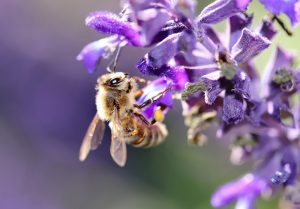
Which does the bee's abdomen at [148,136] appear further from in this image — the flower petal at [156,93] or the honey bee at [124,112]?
the flower petal at [156,93]

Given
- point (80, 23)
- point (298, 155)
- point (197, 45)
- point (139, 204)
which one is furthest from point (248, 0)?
point (80, 23)

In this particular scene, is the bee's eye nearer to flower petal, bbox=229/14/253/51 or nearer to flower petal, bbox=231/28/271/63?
flower petal, bbox=229/14/253/51

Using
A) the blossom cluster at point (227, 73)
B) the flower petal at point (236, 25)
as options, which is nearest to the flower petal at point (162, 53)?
the blossom cluster at point (227, 73)

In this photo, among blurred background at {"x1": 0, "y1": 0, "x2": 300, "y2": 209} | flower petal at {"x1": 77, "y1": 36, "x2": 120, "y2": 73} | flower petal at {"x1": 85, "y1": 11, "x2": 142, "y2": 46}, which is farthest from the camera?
blurred background at {"x1": 0, "y1": 0, "x2": 300, "y2": 209}

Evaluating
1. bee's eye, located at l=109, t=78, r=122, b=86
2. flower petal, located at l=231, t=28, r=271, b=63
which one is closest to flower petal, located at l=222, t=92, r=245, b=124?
flower petal, located at l=231, t=28, r=271, b=63

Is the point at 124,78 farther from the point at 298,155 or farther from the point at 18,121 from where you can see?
the point at 18,121
